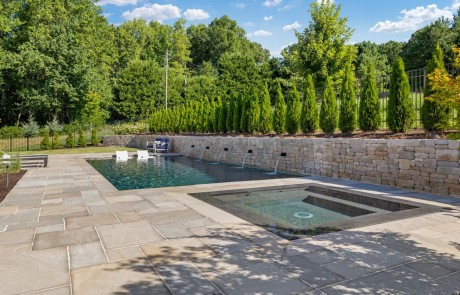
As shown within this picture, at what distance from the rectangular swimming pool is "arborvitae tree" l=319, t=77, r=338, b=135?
3.19 metres

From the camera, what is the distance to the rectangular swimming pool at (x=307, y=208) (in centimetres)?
416

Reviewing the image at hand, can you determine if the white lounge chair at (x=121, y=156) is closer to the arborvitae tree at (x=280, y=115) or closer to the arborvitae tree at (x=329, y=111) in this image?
the arborvitae tree at (x=280, y=115)

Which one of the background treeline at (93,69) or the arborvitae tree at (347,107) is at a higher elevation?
the background treeline at (93,69)

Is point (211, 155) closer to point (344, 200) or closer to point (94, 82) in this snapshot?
point (344, 200)

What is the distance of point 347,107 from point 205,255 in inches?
277

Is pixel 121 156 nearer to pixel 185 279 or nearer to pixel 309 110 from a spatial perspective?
pixel 309 110

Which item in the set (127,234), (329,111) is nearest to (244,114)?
(329,111)

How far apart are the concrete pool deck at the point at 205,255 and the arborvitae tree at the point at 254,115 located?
8460mm

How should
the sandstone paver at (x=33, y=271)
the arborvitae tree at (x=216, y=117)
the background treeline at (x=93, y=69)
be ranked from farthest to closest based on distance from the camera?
the background treeline at (x=93, y=69) → the arborvitae tree at (x=216, y=117) → the sandstone paver at (x=33, y=271)

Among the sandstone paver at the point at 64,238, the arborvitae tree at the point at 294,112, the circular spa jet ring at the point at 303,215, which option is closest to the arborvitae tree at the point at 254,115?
the arborvitae tree at the point at 294,112

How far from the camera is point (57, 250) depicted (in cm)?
327

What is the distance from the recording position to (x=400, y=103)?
7457 millimetres

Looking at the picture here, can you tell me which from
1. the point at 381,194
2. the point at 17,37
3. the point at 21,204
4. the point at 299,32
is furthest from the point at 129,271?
the point at 17,37

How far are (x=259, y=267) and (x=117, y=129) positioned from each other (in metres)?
26.8
